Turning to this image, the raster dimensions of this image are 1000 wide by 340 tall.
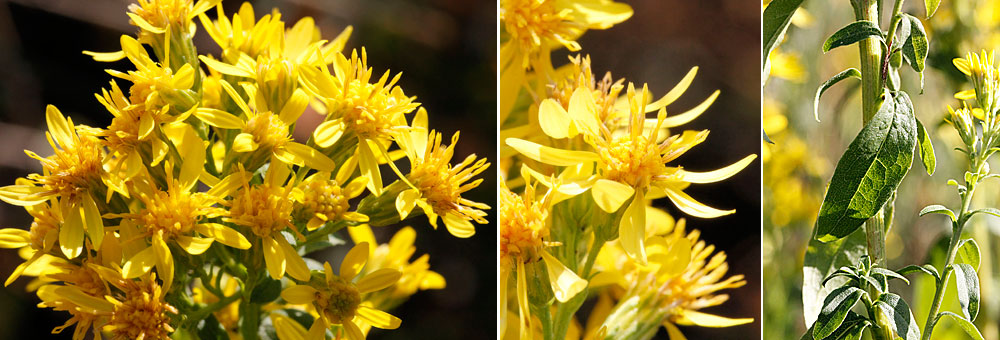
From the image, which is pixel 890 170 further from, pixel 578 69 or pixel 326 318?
pixel 326 318

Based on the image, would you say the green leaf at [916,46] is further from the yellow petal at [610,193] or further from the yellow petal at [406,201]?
the yellow petal at [406,201]

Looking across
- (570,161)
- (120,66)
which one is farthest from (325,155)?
(120,66)

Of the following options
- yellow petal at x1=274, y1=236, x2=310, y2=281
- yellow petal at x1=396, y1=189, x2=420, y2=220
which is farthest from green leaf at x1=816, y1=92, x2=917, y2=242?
yellow petal at x1=274, y1=236, x2=310, y2=281

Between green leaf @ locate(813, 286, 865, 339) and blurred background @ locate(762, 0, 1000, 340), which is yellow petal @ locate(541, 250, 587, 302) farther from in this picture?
blurred background @ locate(762, 0, 1000, 340)

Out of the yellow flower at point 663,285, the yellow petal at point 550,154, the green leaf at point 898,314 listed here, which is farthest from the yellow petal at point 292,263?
the green leaf at point 898,314

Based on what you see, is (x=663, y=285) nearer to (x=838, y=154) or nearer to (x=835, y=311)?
(x=835, y=311)

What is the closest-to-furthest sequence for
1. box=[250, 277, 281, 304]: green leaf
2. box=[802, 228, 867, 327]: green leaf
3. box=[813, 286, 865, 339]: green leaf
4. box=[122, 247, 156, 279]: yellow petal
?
1. box=[122, 247, 156, 279]: yellow petal
2. box=[250, 277, 281, 304]: green leaf
3. box=[813, 286, 865, 339]: green leaf
4. box=[802, 228, 867, 327]: green leaf
